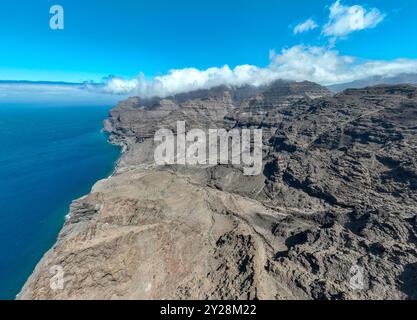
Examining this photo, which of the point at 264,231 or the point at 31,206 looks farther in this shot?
the point at 31,206

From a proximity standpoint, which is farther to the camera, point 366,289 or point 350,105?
point 350,105

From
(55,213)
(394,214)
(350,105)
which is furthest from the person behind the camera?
(350,105)

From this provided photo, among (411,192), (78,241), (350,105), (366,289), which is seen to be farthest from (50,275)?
(350,105)

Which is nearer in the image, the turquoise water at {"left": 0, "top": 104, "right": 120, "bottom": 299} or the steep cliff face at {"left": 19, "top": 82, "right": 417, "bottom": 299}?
the steep cliff face at {"left": 19, "top": 82, "right": 417, "bottom": 299}

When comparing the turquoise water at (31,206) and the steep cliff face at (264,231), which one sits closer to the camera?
the steep cliff face at (264,231)

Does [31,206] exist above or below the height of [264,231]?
below

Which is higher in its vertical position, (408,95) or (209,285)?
(408,95)
